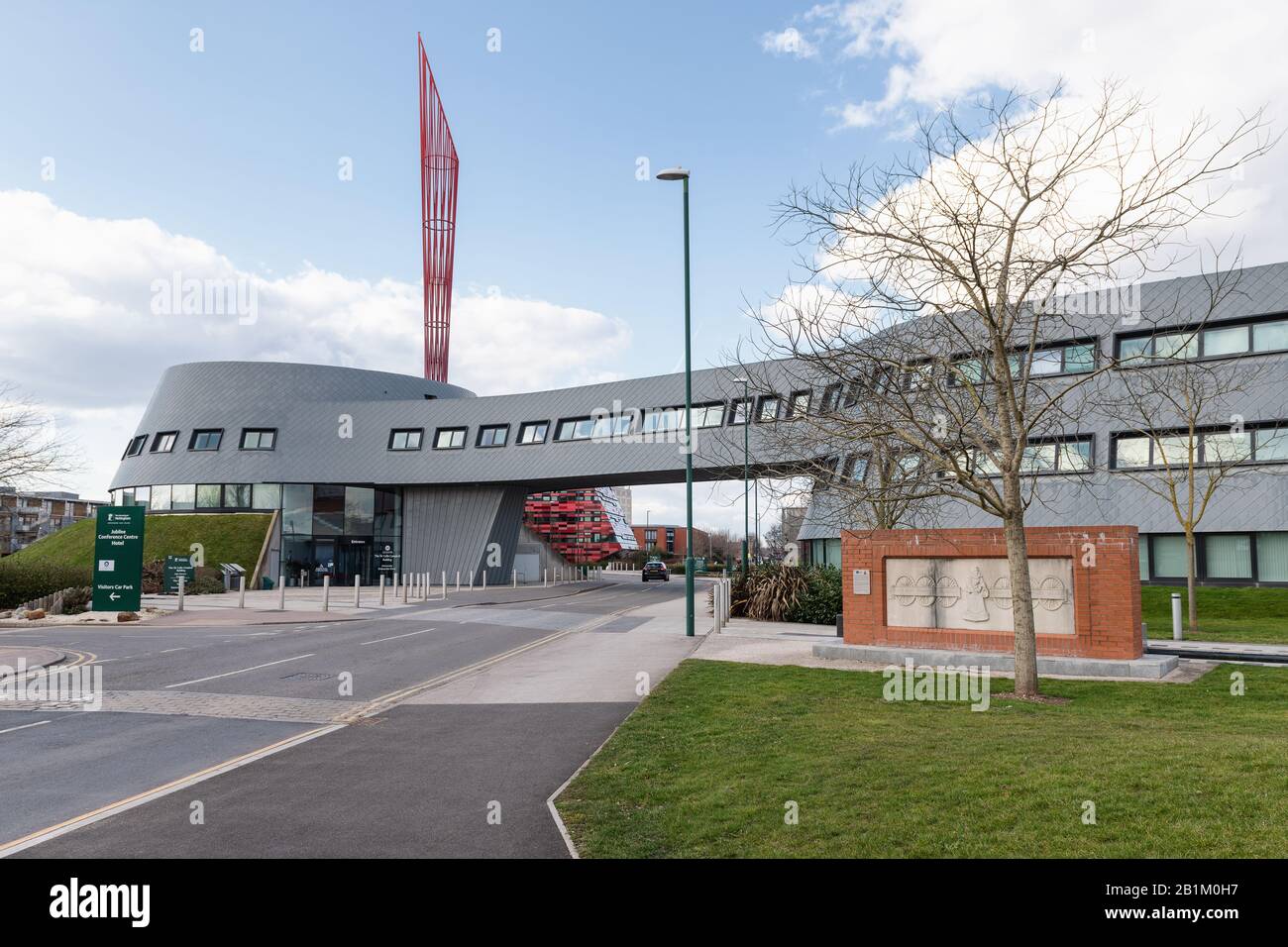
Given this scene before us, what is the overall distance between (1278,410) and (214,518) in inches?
1935

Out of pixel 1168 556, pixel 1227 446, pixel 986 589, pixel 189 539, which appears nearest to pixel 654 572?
pixel 189 539

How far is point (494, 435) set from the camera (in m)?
49.1

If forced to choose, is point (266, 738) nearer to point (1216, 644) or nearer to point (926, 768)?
point (926, 768)

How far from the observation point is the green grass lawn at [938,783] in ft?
16.2

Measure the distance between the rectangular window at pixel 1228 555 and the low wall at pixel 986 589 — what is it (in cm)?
1482

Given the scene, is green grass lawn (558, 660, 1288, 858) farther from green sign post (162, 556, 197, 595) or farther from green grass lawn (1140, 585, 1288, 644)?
green sign post (162, 556, 197, 595)

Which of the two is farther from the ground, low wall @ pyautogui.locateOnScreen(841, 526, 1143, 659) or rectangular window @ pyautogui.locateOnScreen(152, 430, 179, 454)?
rectangular window @ pyautogui.locateOnScreen(152, 430, 179, 454)

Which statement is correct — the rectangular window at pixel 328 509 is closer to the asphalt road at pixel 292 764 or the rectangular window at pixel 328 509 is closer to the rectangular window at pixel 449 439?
the rectangular window at pixel 449 439

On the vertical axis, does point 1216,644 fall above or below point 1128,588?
below

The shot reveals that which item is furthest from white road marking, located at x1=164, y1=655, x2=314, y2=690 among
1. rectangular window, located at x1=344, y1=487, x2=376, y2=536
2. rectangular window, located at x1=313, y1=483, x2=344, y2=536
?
rectangular window, located at x1=344, y1=487, x2=376, y2=536

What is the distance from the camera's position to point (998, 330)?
1120 centimetres

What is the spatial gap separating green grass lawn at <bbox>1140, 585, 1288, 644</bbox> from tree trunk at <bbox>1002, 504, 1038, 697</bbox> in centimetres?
1028

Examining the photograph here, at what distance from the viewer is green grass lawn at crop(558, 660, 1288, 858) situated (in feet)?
16.2
